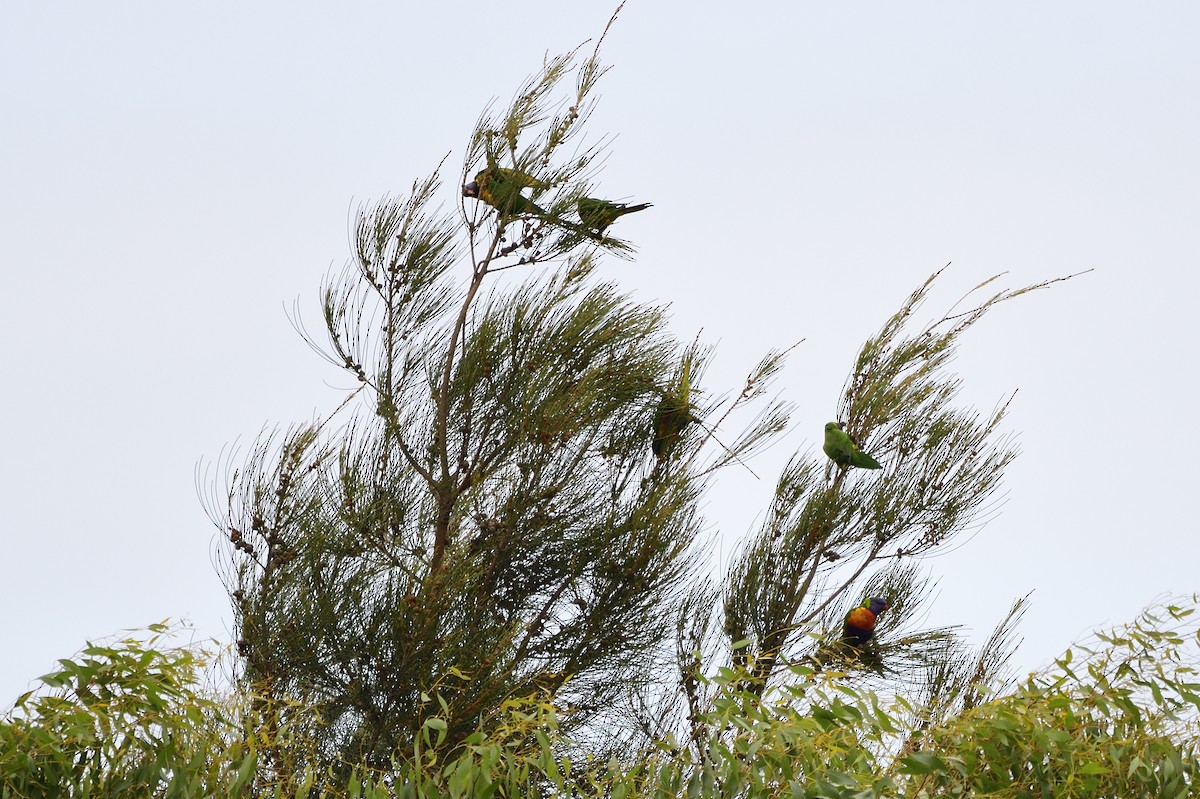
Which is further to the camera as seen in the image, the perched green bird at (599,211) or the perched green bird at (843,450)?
the perched green bird at (599,211)

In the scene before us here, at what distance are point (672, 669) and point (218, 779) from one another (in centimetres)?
176

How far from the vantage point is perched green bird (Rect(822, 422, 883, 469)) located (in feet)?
11.5

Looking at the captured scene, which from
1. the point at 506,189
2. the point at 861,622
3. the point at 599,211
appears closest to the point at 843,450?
the point at 861,622

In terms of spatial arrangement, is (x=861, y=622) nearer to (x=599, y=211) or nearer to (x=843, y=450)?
(x=843, y=450)

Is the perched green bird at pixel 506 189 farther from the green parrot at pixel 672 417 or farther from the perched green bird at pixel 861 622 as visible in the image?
the perched green bird at pixel 861 622

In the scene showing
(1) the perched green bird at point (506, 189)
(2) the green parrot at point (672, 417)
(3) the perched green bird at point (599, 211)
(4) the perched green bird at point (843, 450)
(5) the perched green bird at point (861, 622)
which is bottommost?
(5) the perched green bird at point (861, 622)

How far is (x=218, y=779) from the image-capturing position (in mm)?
2008

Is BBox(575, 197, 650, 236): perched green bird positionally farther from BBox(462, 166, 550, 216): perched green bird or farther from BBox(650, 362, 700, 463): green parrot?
BBox(650, 362, 700, 463): green parrot

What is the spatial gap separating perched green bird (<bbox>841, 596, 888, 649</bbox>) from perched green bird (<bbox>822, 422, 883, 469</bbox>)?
0.39 metres

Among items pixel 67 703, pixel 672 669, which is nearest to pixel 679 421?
pixel 672 669

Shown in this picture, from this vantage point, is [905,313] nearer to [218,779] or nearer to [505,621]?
[505,621]

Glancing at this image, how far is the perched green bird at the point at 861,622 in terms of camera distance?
348 cm

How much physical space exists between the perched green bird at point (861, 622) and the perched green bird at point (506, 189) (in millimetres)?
1468

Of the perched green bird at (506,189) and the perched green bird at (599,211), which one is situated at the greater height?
the perched green bird at (506,189)
